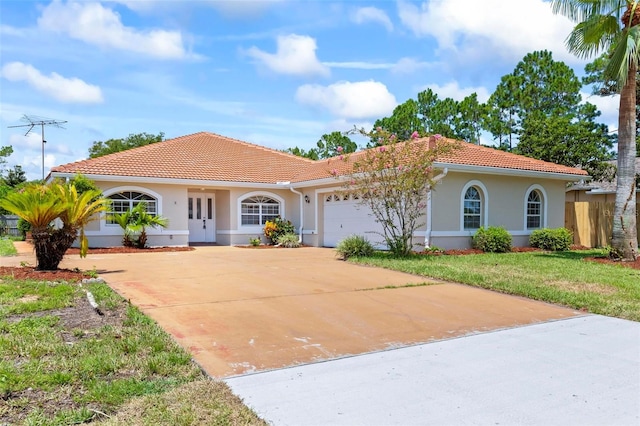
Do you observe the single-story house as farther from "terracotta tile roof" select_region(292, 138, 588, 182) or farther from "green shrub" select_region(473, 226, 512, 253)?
"green shrub" select_region(473, 226, 512, 253)

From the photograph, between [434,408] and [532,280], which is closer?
[434,408]

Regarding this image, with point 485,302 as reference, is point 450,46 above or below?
above

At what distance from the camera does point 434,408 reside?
152 inches

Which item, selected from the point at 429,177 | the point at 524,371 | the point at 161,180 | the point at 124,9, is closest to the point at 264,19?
the point at 124,9

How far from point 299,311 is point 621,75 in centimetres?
1141

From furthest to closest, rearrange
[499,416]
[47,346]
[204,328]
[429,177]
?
[429,177] → [204,328] → [47,346] → [499,416]

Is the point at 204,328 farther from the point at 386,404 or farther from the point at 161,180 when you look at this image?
the point at 161,180

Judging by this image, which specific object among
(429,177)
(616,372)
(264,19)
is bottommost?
(616,372)

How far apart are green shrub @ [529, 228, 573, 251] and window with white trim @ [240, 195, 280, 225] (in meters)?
11.3

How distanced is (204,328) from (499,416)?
386 centimetres

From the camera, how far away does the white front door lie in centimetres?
2184

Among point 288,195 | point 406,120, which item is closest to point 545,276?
point 288,195

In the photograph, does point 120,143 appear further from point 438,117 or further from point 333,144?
point 438,117

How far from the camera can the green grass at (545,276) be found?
26.7ft
